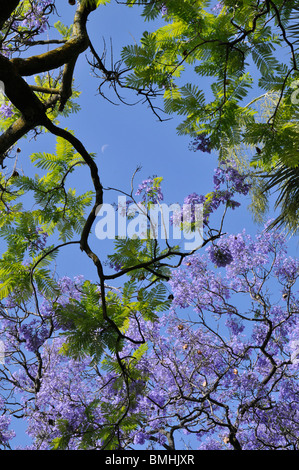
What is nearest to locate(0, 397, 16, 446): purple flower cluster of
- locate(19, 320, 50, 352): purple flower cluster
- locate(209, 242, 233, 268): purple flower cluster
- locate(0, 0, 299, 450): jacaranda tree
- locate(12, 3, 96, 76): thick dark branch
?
locate(0, 0, 299, 450): jacaranda tree

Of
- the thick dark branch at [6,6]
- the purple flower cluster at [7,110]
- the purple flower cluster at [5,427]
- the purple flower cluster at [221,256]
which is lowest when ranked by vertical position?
the purple flower cluster at [5,427]

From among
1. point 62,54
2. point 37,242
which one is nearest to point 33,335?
point 37,242

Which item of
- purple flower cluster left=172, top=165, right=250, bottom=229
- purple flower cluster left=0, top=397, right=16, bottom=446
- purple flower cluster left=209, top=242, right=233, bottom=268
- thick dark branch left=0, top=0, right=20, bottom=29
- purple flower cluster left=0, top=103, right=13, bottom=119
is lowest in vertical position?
purple flower cluster left=0, top=397, right=16, bottom=446

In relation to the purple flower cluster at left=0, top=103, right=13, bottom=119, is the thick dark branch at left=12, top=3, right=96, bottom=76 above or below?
below

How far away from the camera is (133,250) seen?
3033 millimetres

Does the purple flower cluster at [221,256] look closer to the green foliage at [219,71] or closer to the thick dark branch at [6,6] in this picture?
the green foliage at [219,71]

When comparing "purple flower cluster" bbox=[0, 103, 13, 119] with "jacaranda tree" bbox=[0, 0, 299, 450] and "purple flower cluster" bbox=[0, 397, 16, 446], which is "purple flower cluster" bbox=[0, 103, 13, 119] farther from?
"purple flower cluster" bbox=[0, 397, 16, 446]

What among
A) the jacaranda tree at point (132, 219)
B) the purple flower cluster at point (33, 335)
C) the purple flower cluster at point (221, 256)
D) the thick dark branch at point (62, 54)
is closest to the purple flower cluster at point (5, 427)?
the jacaranda tree at point (132, 219)

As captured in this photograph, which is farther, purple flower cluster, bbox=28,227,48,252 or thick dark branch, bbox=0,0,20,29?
purple flower cluster, bbox=28,227,48,252

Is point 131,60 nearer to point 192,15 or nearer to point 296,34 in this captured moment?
point 192,15

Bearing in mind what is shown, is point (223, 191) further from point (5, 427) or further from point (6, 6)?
point (5, 427)

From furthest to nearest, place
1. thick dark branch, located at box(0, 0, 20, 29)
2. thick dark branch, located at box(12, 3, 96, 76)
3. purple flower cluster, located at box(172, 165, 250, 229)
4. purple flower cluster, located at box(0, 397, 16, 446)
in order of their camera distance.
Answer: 1. purple flower cluster, located at box(0, 397, 16, 446)
2. purple flower cluster, located at box(172, 165, 250, 229)
3. thick dark branch, located at box(12, 3, 96, 76)
4. thick dark branch, located at box(0, 0, 20, 29)

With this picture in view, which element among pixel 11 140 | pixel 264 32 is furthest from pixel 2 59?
pixel 264 32

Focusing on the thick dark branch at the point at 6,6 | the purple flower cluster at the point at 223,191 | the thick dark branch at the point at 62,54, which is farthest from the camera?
the purple flower cluster at the point at 223,191
